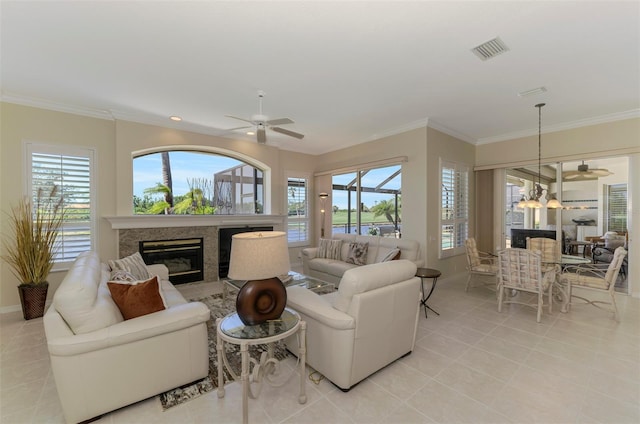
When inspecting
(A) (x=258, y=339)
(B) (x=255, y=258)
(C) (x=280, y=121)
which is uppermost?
(C) (x=280, y=121)

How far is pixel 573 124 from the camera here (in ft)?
15.5

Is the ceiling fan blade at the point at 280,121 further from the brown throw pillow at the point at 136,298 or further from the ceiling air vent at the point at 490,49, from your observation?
the brown throw pillow at the point at 136,298

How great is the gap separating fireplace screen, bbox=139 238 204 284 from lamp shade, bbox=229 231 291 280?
142 inches

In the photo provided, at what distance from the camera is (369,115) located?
4.47 meters

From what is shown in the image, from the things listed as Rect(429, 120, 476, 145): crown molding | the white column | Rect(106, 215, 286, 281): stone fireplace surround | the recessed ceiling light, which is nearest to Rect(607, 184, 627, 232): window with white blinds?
the white column

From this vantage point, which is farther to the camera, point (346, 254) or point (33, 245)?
point (346, 254)

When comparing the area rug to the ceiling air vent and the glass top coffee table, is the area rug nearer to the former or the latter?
the glass top coffee table

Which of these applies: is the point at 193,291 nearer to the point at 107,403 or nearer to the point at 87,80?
the point at 107,403

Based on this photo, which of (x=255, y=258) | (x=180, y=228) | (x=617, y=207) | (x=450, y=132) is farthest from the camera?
(x=450, y=132)

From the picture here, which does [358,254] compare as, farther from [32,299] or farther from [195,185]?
[32,299]

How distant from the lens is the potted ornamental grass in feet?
11.6

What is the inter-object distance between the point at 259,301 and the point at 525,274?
359 centimetres

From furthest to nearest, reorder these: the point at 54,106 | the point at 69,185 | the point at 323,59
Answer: the point at 69,185
the point at 54,106
the point at 323,59

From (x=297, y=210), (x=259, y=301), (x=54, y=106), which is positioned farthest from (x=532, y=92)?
(x=54, y=106)
